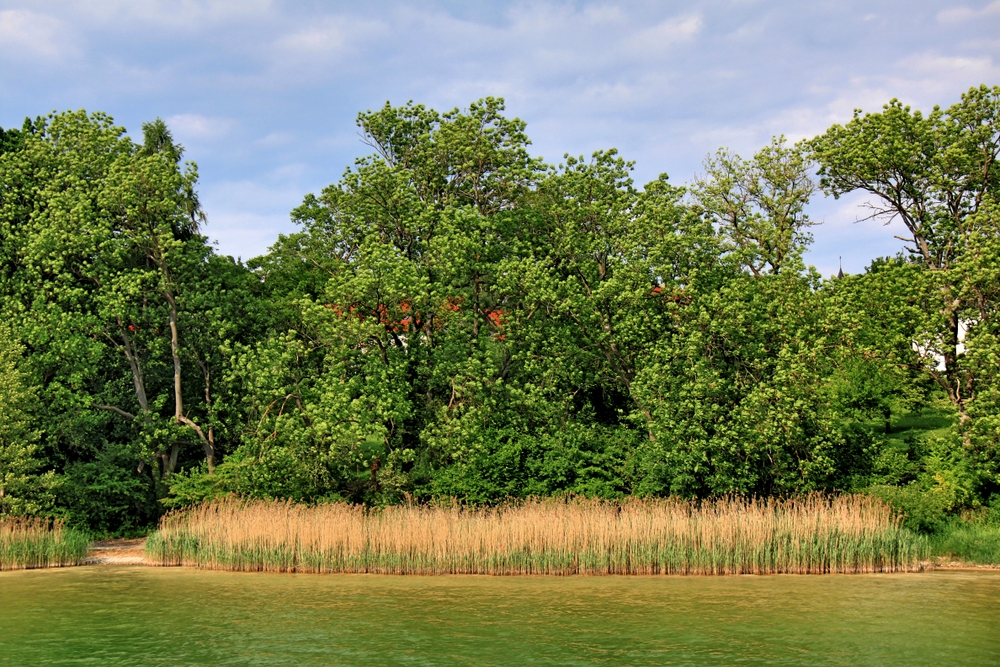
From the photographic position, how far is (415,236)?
117ft

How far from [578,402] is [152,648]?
72.2 ft

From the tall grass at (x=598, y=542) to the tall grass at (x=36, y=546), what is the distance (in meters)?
6.64

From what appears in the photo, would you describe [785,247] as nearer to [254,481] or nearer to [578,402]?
[578,402]

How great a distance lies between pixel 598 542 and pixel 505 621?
6795 mm

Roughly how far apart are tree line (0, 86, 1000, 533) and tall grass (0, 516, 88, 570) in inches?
106

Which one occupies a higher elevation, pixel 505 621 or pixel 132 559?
pixel 505 621

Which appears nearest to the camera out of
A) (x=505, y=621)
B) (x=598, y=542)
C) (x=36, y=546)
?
(x=505, y=621)

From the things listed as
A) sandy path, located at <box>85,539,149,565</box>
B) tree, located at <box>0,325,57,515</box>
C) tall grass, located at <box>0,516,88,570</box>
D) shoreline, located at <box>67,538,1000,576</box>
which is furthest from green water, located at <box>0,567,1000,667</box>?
tree, located at <box>0,325,57,515</box>

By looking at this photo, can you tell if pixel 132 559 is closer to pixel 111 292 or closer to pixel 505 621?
pixel 111 292

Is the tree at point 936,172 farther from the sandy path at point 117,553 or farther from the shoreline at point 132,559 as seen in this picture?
the sandy path at point 117,553

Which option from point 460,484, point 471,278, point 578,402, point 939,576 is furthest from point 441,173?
point 939,576

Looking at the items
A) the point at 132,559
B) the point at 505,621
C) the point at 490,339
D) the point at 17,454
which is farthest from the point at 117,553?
the point at 505,621

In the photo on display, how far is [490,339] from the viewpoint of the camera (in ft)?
115

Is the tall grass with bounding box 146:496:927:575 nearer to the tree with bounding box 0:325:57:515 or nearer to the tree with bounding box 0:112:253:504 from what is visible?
the tree with bounding box 0:325:57:515
